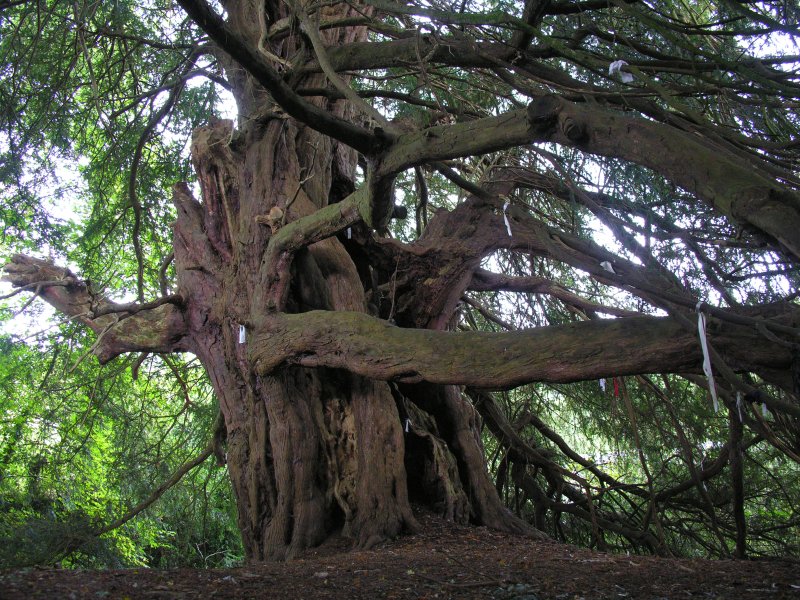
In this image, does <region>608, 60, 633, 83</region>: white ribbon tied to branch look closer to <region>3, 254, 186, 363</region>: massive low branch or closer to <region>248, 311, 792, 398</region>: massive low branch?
<region>248, 311, 792, 398</region>: massive low branch

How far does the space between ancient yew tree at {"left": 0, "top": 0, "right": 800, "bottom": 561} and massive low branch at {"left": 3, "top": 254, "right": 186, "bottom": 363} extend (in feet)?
0.07

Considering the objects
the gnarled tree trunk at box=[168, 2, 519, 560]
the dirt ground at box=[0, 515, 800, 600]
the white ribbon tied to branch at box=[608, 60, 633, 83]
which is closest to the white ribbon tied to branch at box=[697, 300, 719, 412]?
the dirt ground at box=[0, 515, 800, 600]

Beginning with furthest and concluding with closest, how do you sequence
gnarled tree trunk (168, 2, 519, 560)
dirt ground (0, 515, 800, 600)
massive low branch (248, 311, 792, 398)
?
gnarled tree trunk (168, 2, 519, 560)
massive low branch (248, 311, 792, 398)
dirt ground (0, 515, 800, 600)

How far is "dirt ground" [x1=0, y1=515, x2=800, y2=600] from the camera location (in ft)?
8.38

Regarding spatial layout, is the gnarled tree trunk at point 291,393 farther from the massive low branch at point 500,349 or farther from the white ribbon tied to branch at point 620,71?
the white ribbon tied to branch at point 620,71

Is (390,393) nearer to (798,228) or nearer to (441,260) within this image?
(441,260)

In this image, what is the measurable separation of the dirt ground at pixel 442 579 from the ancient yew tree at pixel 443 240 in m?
0.64

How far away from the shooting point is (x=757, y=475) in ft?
18.0

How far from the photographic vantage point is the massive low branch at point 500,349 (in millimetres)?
2738

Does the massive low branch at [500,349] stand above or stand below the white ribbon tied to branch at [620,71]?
below

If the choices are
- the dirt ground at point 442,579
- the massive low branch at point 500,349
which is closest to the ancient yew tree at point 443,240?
the massive low branch at point 500,349

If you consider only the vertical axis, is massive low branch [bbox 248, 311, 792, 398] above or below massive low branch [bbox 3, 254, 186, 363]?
below

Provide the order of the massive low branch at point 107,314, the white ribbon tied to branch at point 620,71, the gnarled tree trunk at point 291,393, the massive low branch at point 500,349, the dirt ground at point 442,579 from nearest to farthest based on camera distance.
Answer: the dirt ground at point 442,579 → the massive low branch at point 500,349 → the white ribbon tied to branch at point 620,71 → the gnarled tree trunk at point 291,393 → the massive low branch at point 107,314

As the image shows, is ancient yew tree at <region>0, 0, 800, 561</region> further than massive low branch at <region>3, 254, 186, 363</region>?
No
